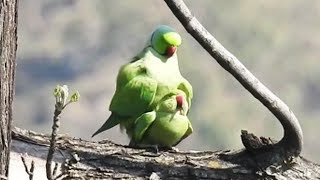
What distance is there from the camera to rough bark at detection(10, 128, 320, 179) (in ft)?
4.84

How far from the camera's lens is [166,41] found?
1.58 m

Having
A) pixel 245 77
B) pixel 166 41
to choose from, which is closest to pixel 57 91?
pixel 245 77

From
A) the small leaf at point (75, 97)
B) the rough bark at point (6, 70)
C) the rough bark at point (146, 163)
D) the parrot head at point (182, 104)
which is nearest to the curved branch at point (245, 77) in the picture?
the rough bark at point (146, 163)

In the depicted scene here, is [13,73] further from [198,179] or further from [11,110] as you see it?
[198,179]

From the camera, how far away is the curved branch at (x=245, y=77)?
51.3 inches

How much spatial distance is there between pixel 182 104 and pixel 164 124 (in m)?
0.06

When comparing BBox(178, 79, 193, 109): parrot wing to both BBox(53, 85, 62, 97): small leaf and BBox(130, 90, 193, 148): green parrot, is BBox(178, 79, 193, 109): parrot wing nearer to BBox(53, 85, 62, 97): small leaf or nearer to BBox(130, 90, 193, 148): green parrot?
BBox(130, 90, 193, 148): green parrot

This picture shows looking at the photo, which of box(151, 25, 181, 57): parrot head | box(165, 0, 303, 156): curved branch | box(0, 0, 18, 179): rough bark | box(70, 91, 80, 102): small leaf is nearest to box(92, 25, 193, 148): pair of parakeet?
box(151, 25, 181, 57): parrot head

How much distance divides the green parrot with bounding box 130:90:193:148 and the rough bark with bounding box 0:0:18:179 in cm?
57

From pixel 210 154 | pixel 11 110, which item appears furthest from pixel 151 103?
pixel 11 110

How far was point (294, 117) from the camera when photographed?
1.51m

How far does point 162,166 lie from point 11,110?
0.57 metres

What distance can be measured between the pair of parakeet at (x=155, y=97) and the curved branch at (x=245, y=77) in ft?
0.55

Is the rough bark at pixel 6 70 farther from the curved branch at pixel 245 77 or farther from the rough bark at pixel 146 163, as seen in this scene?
the rough bark at pixel 146 163
